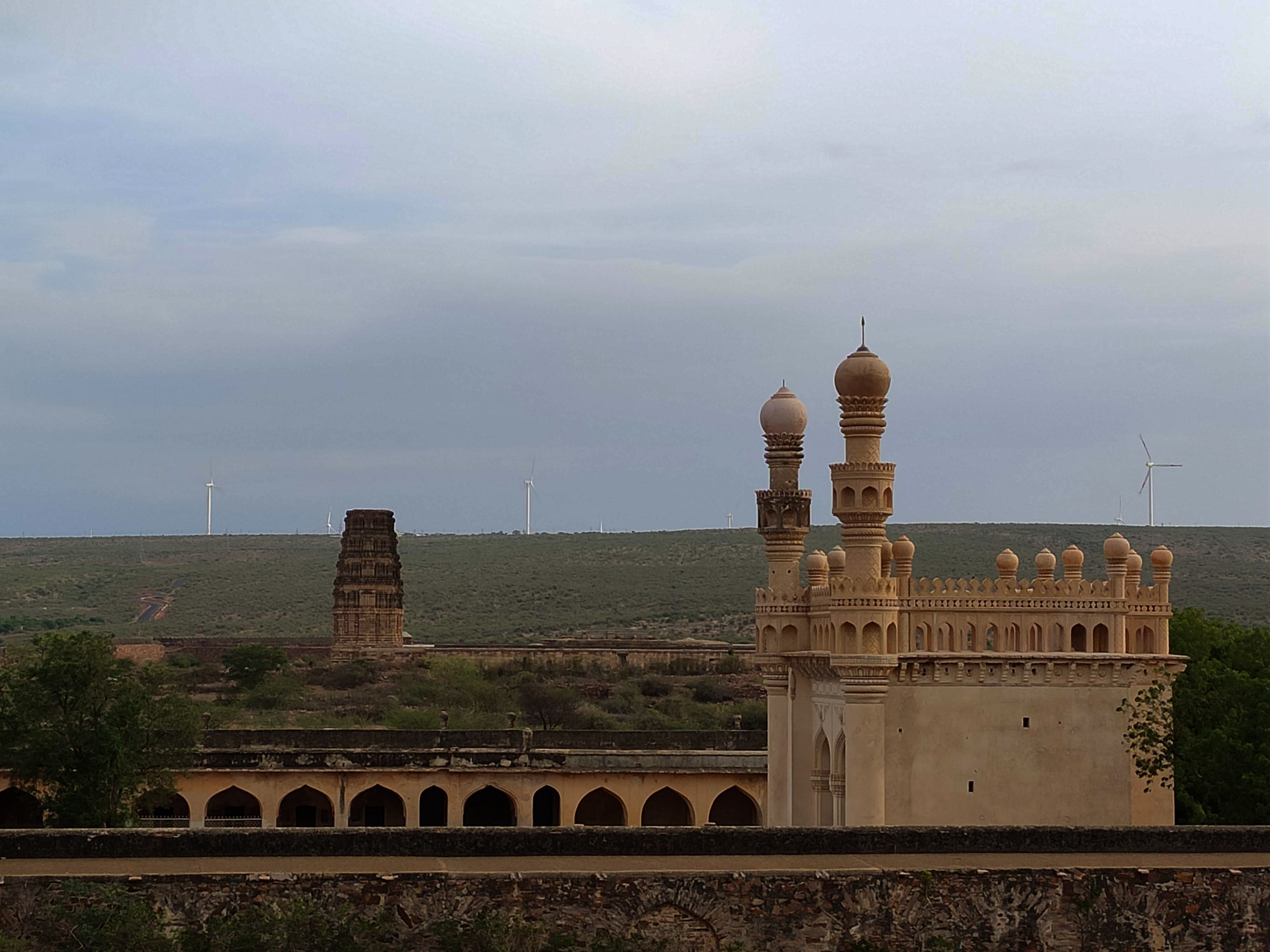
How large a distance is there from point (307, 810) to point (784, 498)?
16.8 metres

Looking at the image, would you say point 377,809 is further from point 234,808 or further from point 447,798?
point 234,808

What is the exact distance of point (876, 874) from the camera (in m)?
21.1

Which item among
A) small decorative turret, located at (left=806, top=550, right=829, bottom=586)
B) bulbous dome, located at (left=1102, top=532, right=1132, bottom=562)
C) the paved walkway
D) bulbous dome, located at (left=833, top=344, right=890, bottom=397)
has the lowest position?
the paved walkway

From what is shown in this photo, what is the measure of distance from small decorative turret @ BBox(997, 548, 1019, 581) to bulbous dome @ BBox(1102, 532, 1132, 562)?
1.31 metres

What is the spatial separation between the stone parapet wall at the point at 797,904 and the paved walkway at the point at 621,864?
138 mm

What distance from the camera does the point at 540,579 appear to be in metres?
138

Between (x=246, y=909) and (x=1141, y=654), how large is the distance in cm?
1373

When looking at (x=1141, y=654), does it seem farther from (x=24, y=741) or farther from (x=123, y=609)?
(x=123, y=609)

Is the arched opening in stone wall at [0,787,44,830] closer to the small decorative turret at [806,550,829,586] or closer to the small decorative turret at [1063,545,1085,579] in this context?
the small decorative turret at [806,550,829,586]

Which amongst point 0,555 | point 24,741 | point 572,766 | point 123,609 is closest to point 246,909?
point 24,741

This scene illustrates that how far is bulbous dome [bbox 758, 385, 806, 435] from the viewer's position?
30.6 metres

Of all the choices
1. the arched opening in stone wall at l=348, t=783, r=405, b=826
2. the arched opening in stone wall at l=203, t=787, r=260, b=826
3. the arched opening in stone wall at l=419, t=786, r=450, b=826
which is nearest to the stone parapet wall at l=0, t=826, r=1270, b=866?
the arched opening in stone wall at l=203, t=787, r=260, b=826

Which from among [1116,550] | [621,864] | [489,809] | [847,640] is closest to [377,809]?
[489,809]

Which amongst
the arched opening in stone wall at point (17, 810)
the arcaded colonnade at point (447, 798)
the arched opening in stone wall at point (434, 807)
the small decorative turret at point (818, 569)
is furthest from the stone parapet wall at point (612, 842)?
the arched opening in stone wall at point (434, 807)
